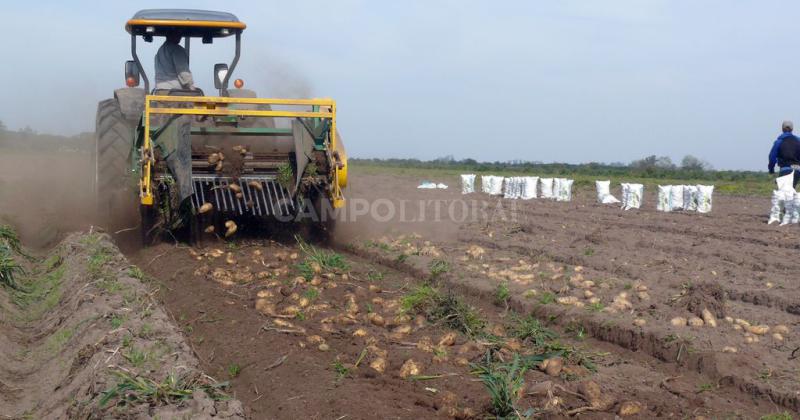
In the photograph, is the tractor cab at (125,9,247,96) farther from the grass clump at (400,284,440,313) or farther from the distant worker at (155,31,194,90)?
the grass clump at (400,284,440,313)

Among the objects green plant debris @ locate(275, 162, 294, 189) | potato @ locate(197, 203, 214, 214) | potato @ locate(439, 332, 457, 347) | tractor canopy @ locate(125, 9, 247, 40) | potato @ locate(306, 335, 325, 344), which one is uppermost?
tractor canopy @ locate(125, 9, 247, 40)

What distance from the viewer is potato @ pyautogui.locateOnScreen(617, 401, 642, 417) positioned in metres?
4.73

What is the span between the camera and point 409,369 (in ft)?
17.4

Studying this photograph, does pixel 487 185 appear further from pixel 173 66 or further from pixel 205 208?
pixel 205 208

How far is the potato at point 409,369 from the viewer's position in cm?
525

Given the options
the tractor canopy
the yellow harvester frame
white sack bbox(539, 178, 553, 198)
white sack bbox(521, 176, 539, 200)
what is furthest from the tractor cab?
white sack bbox(539, 178, 553, 198)

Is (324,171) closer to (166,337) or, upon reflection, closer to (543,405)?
(166,337)

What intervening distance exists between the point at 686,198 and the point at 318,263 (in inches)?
377

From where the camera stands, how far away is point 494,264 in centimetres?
942

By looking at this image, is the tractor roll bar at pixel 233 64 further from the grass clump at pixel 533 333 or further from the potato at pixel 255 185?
the grass clump at pixel 533 333

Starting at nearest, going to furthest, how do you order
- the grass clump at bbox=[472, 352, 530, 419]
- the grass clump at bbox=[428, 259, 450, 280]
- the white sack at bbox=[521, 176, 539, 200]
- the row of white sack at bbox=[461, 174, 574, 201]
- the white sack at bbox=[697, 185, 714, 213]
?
the grass clump at bbox=[472, 352, 530, 419], the grass clump at bbox=[428, 259, 450, 280], the white sack at bbox=[697, 185, 714, 213], the row of white sack at bbox=[461, 174, 574, 201], the white sack at bbox=[521, 176, 539, 200]

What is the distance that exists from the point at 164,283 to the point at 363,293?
6.48ft

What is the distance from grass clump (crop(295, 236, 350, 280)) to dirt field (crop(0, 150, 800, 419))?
0.03 meters

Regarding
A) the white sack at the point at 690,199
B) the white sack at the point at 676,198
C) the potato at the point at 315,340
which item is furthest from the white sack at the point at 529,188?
the potato at the point at 315,340
